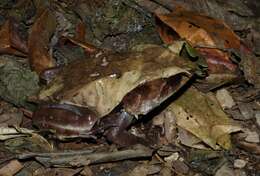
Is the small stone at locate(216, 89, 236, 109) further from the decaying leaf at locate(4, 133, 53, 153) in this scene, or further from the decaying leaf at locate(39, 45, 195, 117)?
the decaying leaf at locate(4, 133, 53, 153)

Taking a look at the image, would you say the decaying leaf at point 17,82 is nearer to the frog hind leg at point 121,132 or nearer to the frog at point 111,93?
the frog at point 111,93

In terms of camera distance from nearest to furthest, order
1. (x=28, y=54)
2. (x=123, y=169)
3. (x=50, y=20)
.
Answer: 1. (x=123, y=169)
2. (x=28, y=54)
3. (x=50, y=20)

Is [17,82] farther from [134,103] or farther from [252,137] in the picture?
[252,137]

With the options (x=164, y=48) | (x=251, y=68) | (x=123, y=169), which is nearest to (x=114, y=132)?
(x=123, y=169)

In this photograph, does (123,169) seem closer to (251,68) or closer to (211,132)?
(211,132)

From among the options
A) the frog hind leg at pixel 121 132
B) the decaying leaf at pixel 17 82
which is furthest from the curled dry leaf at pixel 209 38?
the decaying leaf at pixel 17 82

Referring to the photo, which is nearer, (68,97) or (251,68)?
(68,97)
